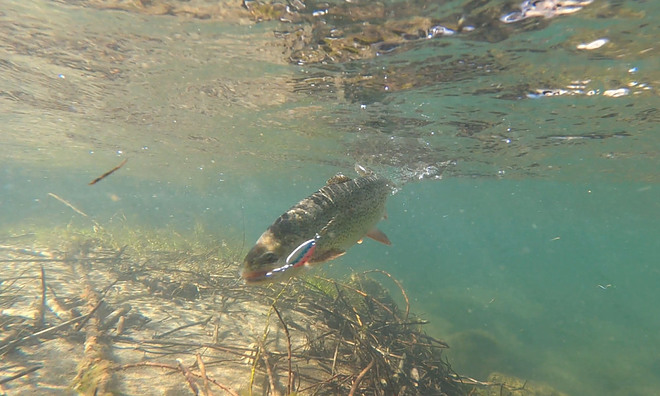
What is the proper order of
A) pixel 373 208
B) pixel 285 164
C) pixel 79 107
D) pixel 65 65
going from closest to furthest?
pixel 373 208 < pixel 65 65 < pixel 79 107 < pixel 285 164

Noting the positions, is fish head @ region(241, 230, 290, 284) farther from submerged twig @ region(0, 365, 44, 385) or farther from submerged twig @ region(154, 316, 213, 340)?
submerged twig @ region(154, 316, 213, 340)

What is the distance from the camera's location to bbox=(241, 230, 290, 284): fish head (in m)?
2.42

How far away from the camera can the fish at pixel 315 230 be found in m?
2.43

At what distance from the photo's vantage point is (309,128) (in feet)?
53.9

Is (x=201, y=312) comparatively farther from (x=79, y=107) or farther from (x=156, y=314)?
(x=79, y=107)

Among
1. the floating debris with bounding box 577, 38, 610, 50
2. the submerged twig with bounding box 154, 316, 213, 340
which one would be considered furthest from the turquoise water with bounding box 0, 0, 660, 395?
the submerged twig with bounding box 154, 316, 213, 340

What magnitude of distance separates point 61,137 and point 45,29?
18.0m

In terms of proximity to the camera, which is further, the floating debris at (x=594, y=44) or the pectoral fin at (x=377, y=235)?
the floating debris at (x=594, y=44)

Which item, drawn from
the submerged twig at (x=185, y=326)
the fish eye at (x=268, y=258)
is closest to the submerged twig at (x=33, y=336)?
the submerged twig at (x=185, y=326)

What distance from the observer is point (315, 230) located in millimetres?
2697

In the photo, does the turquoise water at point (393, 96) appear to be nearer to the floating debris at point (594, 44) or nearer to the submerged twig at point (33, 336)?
the floating debris at point (594, 44)

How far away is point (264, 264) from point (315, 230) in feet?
1.72

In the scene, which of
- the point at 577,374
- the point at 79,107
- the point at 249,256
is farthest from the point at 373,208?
the point at 577,374

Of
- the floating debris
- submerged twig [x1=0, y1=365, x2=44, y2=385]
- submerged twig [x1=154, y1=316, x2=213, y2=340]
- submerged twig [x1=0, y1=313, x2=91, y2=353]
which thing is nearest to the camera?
submerged twig [x1=0, y1=365, x2=44, y2=385]
